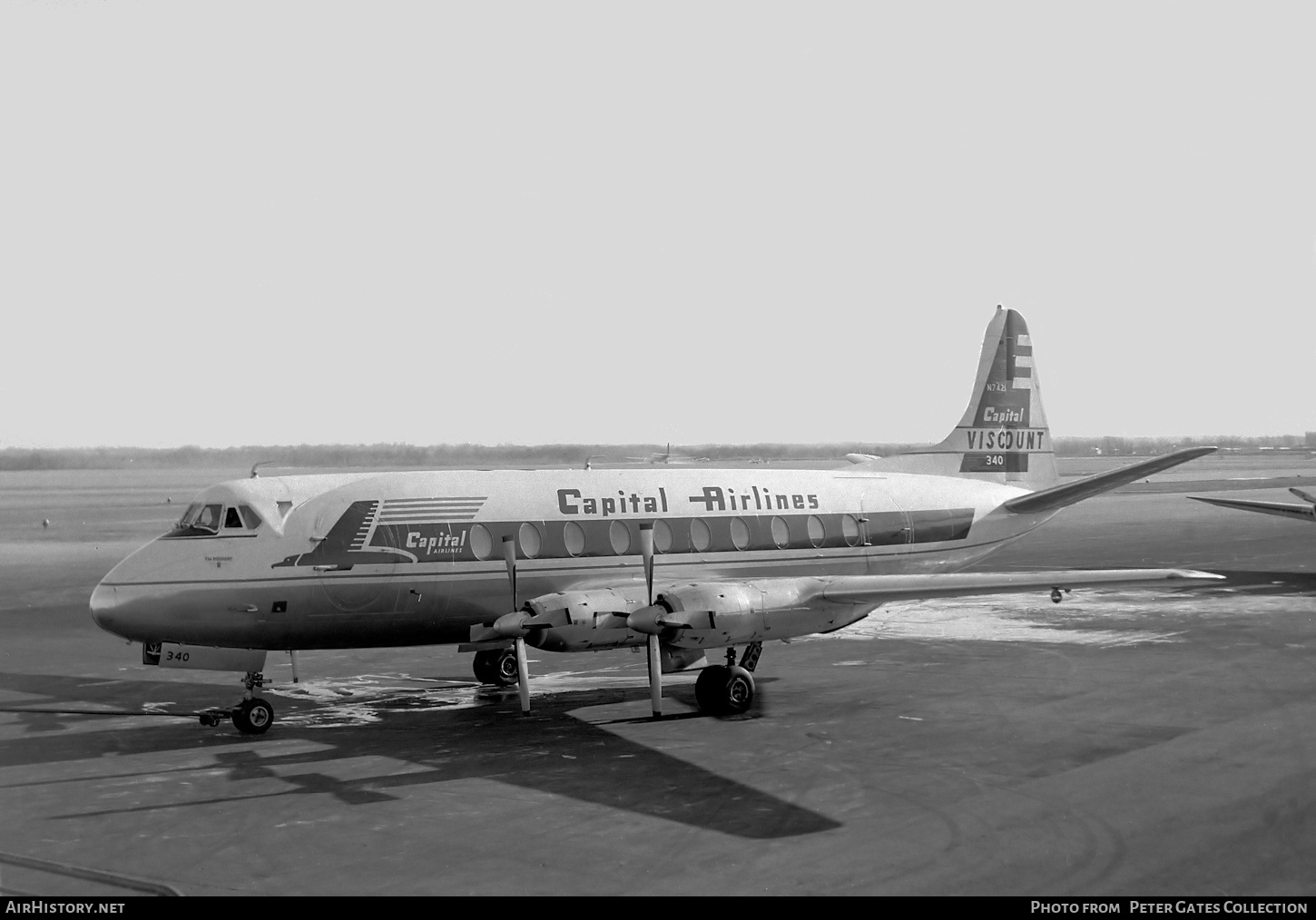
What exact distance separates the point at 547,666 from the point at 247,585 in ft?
25.6

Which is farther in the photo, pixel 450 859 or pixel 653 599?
pixel 653 599

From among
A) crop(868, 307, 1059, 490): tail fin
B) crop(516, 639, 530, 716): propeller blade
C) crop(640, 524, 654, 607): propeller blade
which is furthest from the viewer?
crop(868, 307, 1059, 490): tail fin

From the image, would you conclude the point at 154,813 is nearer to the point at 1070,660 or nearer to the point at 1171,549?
the point at 1070,660

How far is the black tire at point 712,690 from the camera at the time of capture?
64.1 feet

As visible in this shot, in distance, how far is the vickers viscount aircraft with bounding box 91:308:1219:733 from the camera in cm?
1845

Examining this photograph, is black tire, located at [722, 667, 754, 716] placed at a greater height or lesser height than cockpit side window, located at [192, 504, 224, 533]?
lesser

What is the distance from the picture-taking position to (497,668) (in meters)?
22.6

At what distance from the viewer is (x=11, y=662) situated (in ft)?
85.9

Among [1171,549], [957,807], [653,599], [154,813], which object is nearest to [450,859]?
[154,813]

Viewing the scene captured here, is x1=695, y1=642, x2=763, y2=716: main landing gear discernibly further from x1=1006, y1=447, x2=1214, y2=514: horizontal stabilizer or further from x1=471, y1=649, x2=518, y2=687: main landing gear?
x1=1006, y1=447, x2=1214, y2=514: horizontal stabilizer

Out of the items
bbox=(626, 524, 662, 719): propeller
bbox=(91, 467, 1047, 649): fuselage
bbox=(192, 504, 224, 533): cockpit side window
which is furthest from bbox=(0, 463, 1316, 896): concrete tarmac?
bbox=(192, 504, 224, 533): cockpit side window

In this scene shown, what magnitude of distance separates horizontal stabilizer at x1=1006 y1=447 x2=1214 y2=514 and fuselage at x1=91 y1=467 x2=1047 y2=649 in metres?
3.07

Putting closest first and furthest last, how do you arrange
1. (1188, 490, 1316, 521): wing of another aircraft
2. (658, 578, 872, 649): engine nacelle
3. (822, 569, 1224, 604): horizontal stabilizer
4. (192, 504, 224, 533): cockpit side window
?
1. (822, 569, 1224, 604): horizontal stabilizer
2. (658, 578, 872, 649): engine nacelle
3. (192, 504, 224, 533): cockpit side window
4. (1188, 490, 1316, 521): wing of another aircraft

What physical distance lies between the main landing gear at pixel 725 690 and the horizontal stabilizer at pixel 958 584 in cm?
179
